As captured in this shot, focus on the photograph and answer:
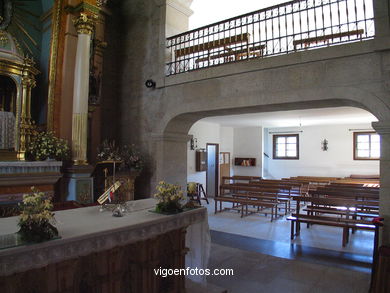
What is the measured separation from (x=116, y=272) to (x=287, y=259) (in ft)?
9.74

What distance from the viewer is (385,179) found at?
4.30 m

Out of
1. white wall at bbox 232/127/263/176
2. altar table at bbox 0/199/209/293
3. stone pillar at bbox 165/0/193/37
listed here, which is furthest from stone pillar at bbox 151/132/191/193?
white wall at bbox 232/127/263/176

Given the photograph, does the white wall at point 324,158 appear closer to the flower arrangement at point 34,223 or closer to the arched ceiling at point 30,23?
the arched ceiling at point 30,23

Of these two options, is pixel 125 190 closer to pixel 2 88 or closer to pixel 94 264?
pixel 94 264

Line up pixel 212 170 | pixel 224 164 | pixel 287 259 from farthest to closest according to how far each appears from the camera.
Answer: pixel 224 164 < pixel 212 170 < pixel 287 259

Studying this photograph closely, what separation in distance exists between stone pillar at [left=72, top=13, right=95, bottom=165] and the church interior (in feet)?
0.07

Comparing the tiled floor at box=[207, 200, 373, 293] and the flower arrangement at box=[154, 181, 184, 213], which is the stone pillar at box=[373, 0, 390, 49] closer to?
the tiled floor at box=[207, 200, 373, 293]

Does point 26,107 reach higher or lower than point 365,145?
higher

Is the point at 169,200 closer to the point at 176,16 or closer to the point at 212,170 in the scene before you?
the point at 176,16

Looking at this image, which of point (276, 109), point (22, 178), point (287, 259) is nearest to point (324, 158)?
point (276, 109)

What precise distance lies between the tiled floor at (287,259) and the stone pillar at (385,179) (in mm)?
587

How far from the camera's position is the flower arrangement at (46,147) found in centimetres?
576

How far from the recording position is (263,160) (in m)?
14.7

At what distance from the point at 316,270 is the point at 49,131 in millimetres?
5504
